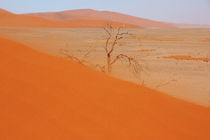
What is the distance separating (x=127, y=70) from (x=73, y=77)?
215 inches

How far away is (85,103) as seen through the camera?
8.31 ft

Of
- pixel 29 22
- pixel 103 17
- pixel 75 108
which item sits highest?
pixel 103 17

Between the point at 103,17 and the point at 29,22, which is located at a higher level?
the point at 103,17

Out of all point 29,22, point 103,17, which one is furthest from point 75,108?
point 103,17

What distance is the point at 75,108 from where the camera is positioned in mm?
2375

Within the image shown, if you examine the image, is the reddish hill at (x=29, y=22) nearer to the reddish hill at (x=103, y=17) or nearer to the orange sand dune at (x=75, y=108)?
the orange sand dune at (x=75, y=108)

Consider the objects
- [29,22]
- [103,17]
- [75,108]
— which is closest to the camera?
[75,108]

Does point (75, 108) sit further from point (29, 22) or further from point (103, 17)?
point (103, 17)

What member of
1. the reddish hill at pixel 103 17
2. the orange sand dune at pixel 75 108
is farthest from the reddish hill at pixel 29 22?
the reddish hill at pixel 103 17

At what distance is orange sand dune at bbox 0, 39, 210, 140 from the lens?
80.0 inches

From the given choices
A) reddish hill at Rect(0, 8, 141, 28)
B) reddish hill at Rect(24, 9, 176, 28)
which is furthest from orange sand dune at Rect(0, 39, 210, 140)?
reddish hill at Rect(24, 9, 176, 28)

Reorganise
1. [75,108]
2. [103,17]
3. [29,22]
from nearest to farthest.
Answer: [75,108], [29,22], [103,17]

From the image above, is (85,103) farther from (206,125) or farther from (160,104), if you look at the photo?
(206,125)

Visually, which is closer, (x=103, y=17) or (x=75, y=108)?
(x=75, y=108)
